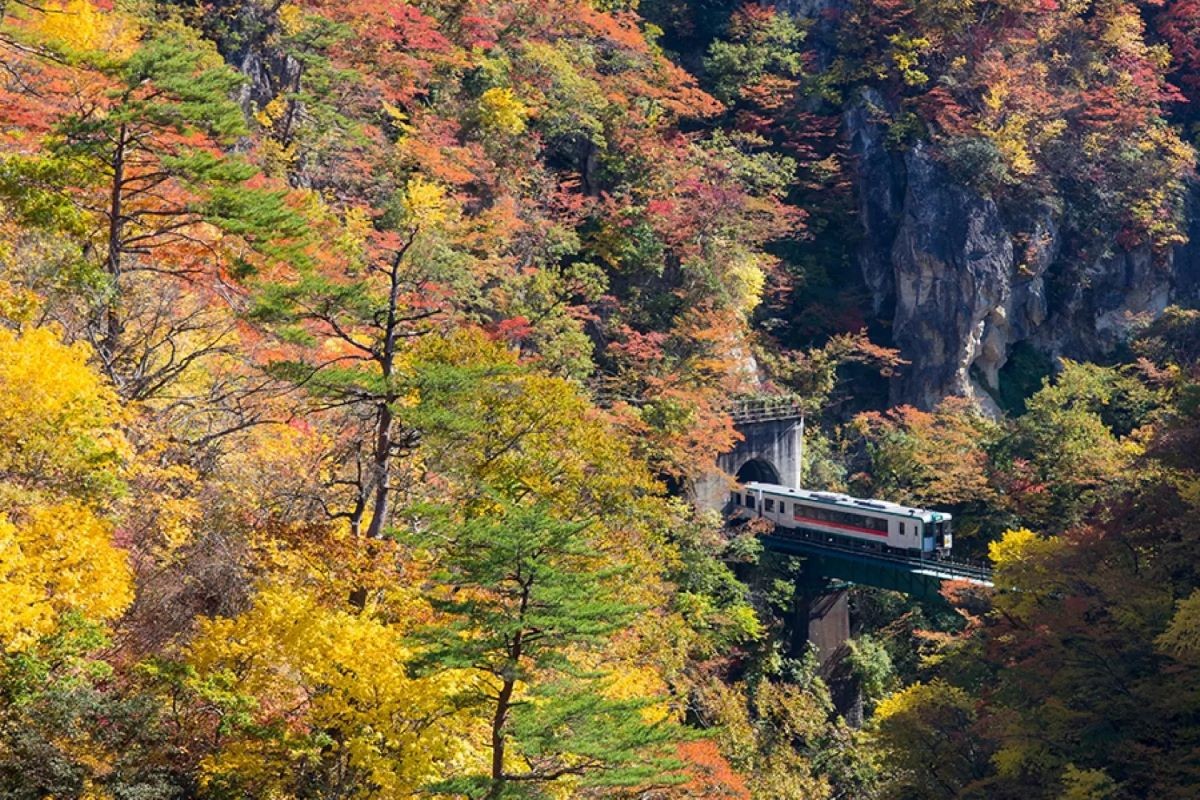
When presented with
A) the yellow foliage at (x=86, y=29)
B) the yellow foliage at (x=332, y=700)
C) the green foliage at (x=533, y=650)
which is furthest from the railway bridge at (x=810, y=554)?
the yellow foliage at (x=332, y=700)

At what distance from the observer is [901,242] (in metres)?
37.6

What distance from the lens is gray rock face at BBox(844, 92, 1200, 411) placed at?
36562 mm

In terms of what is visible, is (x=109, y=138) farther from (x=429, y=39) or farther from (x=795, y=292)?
(x=795, y=292)

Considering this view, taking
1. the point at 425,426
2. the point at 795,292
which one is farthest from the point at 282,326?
the point at 795,292

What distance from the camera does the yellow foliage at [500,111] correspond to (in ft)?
101

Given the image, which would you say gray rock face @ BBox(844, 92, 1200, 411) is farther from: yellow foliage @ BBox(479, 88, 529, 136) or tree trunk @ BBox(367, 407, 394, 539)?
tree trunk @ BBox(367, 407, 394, 539)

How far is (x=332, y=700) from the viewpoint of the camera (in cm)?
1174

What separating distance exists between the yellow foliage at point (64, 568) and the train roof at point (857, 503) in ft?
66.7

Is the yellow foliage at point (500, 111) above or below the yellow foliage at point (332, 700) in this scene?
above

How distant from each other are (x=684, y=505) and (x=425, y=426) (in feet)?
45.2

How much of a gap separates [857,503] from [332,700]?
19906 millimetres

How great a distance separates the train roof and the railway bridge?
773 millimetres

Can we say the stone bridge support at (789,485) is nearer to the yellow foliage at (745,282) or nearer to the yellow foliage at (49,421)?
the yellow foliage at (745,282)

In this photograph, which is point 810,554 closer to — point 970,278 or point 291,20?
point 970,278
